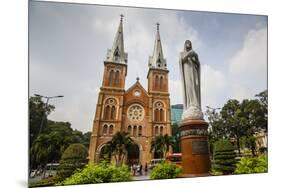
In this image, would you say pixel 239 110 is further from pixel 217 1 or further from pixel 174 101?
pixel 217 1

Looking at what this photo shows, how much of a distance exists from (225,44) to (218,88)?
72cm

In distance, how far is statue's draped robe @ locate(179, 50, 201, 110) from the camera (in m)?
4.40

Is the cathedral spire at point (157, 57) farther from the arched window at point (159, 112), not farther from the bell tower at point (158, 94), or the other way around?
the arched window at point (159, 112)

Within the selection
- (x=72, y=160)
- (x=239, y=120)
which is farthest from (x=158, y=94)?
(x=72, y=160)

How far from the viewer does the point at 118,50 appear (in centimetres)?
418

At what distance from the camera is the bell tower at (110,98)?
13.2 ft

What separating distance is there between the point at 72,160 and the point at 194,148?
175cm

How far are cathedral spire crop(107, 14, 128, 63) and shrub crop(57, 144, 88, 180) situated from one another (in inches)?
A: 51.6

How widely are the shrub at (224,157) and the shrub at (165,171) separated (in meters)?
0.60

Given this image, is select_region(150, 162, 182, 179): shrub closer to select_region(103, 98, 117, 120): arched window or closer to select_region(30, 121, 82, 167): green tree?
select_region(103, 98, 117, 120): arched window

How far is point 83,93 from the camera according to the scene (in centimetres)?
400

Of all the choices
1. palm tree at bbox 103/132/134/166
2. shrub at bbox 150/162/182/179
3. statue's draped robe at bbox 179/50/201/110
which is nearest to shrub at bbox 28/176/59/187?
palm tree at bbox 103/132/134/166

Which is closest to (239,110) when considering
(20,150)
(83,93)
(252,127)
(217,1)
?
(252,127)

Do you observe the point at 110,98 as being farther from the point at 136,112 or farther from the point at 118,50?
the point at 118,50
